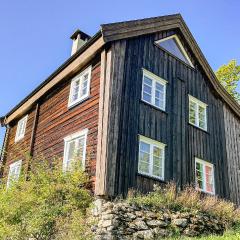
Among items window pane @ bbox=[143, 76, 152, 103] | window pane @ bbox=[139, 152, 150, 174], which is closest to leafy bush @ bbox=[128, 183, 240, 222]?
window pane @ bbox=[139, 152, 150, 174]

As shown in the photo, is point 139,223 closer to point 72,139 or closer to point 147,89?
point 72,139

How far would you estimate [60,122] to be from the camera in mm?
16453

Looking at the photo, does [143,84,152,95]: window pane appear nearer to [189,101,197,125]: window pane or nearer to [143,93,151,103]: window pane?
[143,93,151,103]: window pane

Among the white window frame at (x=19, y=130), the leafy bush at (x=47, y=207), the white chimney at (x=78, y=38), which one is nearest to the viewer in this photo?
the leafy bush at (x=47, y=207)

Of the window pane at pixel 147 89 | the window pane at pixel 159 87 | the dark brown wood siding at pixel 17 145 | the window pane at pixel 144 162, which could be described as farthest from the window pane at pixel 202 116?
the dark brown wood siding at pixel 17 145

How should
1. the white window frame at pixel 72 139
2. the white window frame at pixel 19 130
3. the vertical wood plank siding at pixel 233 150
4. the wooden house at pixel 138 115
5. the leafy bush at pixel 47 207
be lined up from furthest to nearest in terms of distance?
1. the white window frame at pixel 19 130
2. the vertical wood plank siding at pixel 233 150
3. the white window frame at pixel 72 139
4. the wooden house at pixel 138 115
5. the leafy bush at pixel 47 207

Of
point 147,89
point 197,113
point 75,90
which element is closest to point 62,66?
point 75,90

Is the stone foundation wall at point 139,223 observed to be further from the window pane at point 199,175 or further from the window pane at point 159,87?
the window pane at point 159,87

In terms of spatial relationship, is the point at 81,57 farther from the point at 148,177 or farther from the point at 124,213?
the point at 124,213

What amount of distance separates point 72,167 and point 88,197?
1623mm

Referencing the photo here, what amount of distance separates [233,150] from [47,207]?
1202cm

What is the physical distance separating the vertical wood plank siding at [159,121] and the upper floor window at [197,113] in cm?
29

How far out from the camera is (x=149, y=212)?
11633mm

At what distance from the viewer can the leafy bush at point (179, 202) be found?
12.1m
